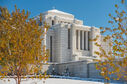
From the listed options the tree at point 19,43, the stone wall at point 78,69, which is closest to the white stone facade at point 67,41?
the stone wall at point 78,69

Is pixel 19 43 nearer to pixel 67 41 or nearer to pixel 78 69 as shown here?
pixel 78 69

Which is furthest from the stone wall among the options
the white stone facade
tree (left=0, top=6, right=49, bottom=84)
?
tree (left=0, top=6, right=49, bottom=84)

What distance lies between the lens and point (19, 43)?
734cm

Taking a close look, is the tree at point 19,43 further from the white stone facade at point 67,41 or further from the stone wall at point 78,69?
the white stone facade at point 67,41

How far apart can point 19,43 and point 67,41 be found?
3712cm

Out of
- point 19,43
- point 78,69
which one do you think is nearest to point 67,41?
point 78,69

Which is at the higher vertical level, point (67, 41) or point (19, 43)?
point (67, 41)

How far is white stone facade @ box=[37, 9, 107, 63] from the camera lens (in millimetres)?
43500

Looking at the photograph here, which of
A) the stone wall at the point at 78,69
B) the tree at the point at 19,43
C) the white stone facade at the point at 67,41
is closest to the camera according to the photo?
the tree at the point at 19,43

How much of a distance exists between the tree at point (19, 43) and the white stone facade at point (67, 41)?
33.7 metres

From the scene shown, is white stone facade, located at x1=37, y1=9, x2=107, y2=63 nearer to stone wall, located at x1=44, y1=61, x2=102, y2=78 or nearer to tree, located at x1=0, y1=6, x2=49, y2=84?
stone wall, located at x1=44, y1=61, x2=102, y2=78

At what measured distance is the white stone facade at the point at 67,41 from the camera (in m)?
43.5

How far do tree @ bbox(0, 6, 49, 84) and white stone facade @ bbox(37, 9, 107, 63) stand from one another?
33.7 m

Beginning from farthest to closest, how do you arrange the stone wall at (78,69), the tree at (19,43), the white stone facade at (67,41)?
1. the white stone facade at (67,41)
2. the stone wall at (78,69)
3. the tree at (19,43)
